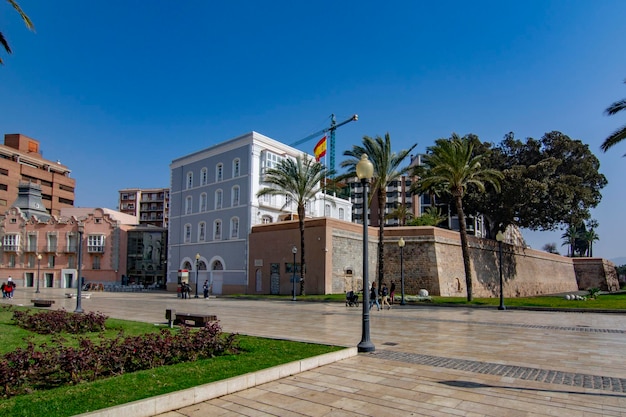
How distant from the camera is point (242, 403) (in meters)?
6.04

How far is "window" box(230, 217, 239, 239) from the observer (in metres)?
42.6

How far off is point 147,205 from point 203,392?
110m

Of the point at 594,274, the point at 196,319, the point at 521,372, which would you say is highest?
the point at 196,319

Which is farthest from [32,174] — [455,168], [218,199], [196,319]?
[196,319]

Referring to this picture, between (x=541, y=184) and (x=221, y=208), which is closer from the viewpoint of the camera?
(x=541, y=184)

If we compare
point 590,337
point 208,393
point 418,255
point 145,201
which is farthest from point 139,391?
point 145,201

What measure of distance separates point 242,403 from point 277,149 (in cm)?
4027

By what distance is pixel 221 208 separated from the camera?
45.0 m

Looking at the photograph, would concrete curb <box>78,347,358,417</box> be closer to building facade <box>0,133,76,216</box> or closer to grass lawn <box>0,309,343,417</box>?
grass lawn <box>0,309,343,417</box>

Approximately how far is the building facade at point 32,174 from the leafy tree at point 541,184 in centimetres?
6803

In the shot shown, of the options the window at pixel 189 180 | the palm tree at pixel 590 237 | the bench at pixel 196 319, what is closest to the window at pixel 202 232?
the window at pixel 189 180

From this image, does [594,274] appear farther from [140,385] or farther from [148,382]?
[140,385]

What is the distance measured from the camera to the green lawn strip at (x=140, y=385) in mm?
5207

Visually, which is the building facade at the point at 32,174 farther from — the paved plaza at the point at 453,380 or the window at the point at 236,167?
the paved plaza at the point at 453,380
